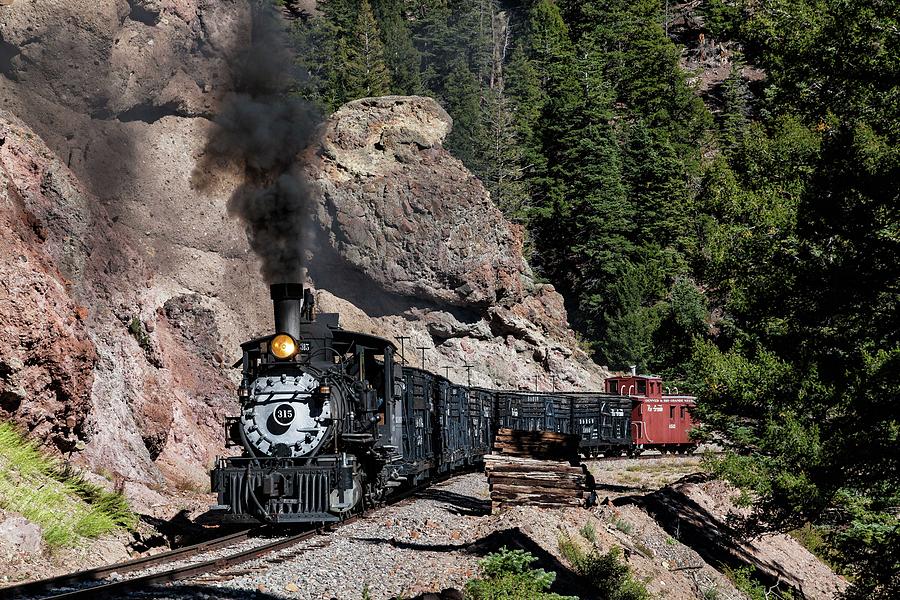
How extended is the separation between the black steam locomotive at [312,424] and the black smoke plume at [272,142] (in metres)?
4.14

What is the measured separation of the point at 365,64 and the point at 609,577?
5856 centimetres

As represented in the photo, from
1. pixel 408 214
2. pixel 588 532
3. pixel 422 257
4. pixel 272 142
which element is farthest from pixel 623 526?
pixel 408 214

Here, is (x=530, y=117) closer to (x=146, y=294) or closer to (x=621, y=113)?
(x=621, y=113)

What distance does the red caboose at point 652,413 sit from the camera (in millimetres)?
42500

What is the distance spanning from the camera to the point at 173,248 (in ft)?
131

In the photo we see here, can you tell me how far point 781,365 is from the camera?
19484 millimetres

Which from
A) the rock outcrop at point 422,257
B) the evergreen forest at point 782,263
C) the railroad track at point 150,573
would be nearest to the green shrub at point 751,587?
the evergreen forest at point 782,263

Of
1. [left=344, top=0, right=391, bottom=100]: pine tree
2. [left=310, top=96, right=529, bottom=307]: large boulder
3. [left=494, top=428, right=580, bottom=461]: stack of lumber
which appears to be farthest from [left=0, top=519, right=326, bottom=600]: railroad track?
[left=344, top=0, right=391, bottom=100]: pine tree

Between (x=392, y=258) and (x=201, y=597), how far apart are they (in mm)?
39338

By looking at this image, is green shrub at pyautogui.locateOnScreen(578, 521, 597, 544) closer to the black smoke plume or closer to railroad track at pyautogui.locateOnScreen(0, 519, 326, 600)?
railroad track at pyautogui.locateOnScreen(0, 519, 326, 600)

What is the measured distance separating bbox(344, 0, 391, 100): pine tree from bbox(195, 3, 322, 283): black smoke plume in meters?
31.8

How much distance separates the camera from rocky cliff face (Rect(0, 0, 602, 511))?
2020 cm

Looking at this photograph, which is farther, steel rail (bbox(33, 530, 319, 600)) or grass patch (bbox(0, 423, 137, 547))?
grass patch (bbox(0, 423, 137, 547))

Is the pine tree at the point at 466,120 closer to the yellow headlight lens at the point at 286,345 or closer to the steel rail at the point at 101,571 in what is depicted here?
the yellow headlight lens at the point at 286,345
